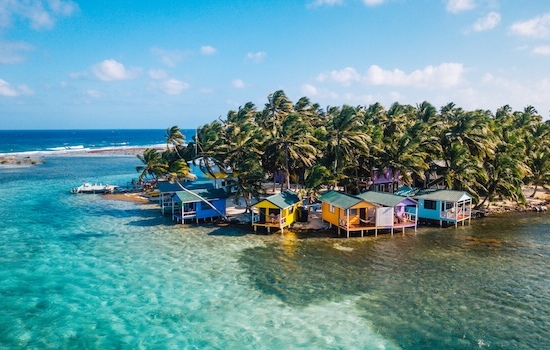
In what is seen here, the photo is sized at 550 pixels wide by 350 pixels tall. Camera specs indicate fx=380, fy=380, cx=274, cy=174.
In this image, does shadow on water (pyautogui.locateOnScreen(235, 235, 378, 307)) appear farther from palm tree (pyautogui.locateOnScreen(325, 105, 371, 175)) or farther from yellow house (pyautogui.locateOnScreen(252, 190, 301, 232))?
palm tree (pyautogui.locateOnScreen(325, 105, 371, 175))

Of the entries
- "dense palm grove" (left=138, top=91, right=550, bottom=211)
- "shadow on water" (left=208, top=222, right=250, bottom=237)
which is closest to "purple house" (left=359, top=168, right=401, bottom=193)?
"dense palm grove" (left=138, top=91, right=550, bottom=211)

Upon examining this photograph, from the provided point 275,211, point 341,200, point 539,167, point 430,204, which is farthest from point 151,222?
point 539,167

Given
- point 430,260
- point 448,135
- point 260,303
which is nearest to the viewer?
point 260,303

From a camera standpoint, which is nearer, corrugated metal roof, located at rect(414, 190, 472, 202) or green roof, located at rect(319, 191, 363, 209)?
green roof, located at rect(319, 191, 363, 209)

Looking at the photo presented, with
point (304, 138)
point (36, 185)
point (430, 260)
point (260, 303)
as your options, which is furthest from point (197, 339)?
point (36, 185)

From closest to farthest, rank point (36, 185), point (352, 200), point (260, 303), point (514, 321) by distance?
point (514, 321), point (260, 303), point (352, 200), point (36, 185)

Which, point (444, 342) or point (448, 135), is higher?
point (448, 135)

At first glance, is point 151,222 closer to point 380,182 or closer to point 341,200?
point 341,200

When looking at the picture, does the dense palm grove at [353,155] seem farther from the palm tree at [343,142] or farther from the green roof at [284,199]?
the green roof at [284,199]

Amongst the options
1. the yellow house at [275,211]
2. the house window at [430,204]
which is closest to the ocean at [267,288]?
the yellow house at [275,211]

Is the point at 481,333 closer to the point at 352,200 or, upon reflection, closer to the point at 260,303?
the point at 260,303
